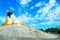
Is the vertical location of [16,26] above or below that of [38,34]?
above

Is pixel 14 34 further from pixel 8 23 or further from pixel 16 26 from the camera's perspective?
pixel 8 23

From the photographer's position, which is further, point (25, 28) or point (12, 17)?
point (12, 17)

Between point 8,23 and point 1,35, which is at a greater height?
point 8,23

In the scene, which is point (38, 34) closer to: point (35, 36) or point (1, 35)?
point (35, 36)

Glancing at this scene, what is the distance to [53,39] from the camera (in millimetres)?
13547

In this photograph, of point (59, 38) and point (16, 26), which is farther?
point (59, 38)

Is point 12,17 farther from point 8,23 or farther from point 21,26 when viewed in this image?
point 21,26

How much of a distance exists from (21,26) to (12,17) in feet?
5.77

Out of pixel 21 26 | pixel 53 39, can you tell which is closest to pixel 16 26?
pixel 21 26

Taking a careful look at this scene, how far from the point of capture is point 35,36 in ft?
42.7

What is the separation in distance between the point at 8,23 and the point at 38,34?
2874 millimetres

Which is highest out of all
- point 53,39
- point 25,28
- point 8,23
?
point 8,23

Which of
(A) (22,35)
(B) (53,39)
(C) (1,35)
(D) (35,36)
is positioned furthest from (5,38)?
(B) (53,39)

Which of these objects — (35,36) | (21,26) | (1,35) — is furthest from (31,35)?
(1,35)
